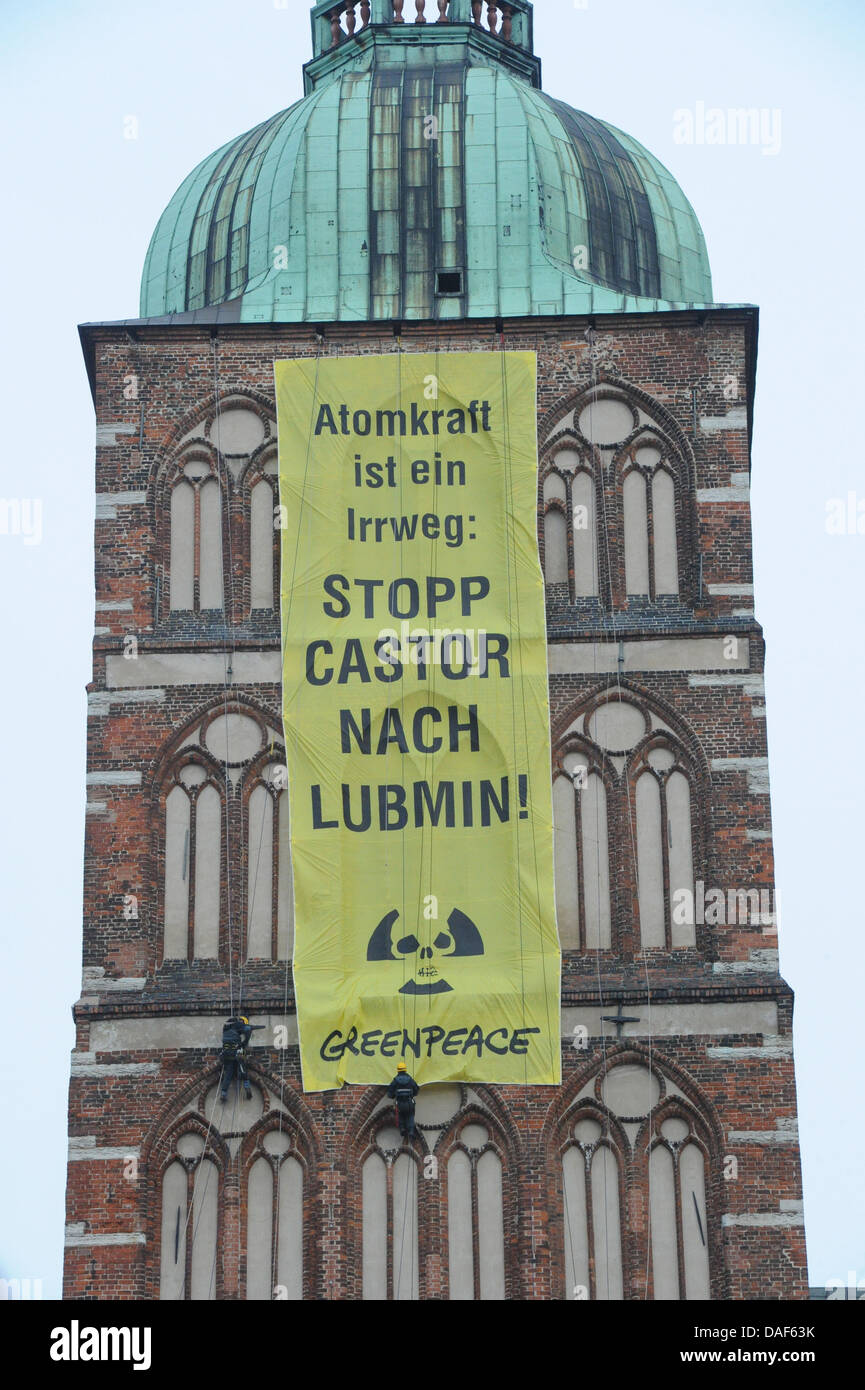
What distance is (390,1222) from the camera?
3294 cm

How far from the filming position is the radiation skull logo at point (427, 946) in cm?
3356

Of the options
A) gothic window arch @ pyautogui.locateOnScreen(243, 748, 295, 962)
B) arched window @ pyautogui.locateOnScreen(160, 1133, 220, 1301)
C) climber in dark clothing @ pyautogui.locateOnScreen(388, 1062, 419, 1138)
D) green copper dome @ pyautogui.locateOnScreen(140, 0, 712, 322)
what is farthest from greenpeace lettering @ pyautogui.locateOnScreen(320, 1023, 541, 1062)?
green copper dome @ pyautogui.locateOnScreen(140, 0, 712, 322)

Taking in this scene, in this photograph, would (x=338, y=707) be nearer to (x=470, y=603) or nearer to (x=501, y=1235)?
(x=470, y=603)

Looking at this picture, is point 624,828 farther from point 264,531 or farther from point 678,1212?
Answer: point 264,531

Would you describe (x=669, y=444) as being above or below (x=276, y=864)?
above

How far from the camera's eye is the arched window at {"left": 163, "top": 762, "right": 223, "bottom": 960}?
3409 centimetres

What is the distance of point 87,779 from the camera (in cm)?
3462

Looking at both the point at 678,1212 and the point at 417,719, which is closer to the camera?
the point at 678,1212

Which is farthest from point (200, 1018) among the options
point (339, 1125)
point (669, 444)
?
point (669, 444)

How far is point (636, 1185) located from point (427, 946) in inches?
121

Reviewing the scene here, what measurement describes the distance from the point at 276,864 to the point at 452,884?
72.5 inches

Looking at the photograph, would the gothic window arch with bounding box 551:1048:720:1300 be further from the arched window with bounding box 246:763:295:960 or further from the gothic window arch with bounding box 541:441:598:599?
the gothic window arch with bounding box 541:441:598:599

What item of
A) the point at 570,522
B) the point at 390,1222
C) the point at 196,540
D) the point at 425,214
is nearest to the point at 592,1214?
the point at 390,1222

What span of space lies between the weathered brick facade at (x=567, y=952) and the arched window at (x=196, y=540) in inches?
5.6
